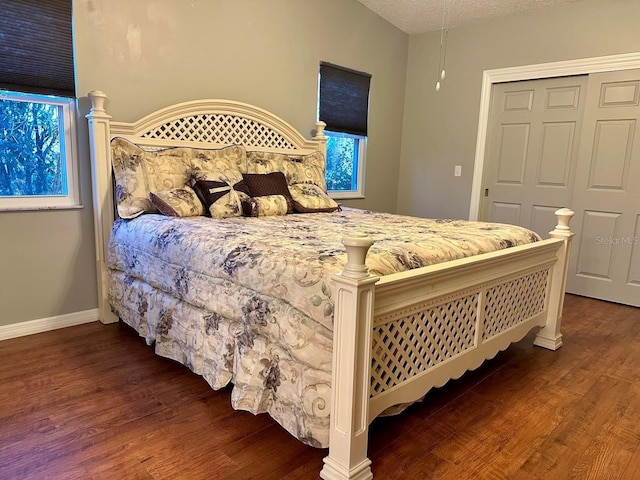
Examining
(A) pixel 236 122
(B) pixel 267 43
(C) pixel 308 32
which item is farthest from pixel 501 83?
(A) pixel 236 122

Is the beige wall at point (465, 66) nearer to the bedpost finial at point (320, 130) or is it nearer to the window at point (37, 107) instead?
the bedpost finial at point (320, 130)

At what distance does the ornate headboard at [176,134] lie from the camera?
2822mm

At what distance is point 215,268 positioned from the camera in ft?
6.61

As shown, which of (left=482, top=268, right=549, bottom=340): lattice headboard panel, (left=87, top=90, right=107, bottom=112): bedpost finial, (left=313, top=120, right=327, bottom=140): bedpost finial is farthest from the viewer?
(left=313, top=120, right=327, bottom=140): bedpost finial

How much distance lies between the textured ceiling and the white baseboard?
3.68m

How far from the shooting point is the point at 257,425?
6.15 feet

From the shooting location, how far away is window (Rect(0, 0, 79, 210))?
99.3 inches

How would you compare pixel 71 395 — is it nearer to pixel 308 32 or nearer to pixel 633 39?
pixel 308 32

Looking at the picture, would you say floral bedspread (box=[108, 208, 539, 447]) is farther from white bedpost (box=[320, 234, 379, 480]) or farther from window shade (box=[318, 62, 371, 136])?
window shade (box=[318, 62, 371, 136])

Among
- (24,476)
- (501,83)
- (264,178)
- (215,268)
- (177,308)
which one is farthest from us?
(501,83)

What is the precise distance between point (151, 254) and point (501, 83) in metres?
3.66

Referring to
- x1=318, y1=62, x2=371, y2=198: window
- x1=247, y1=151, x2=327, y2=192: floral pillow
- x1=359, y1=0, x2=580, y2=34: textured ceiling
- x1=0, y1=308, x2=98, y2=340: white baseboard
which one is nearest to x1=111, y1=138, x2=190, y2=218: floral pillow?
x1=247, y1=151, x2=327, y2=192: floral pillow

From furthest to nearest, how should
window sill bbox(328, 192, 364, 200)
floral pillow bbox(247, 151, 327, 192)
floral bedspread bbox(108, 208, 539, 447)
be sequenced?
window sill bbox(328, 192, 364, 200) → floral pillow bbox(247, 151, 327, 192) → floral bedspread bbox(108, 208, 539, 447)

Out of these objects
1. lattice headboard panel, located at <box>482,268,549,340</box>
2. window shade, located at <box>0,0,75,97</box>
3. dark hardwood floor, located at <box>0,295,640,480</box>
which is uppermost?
window shade, located at <box>0,0,75,97</box>
